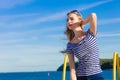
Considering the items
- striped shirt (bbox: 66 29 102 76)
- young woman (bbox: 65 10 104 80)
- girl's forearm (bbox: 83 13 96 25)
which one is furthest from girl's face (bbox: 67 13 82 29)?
striped shirt (bbox: 66 29 102 76)

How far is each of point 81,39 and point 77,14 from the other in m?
0.44

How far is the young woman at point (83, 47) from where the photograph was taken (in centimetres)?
688

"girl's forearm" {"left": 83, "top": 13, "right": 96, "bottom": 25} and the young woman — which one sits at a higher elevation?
"girl's forearm" {"left": 83, "top": 13, "right": 96, "bottom": 25}

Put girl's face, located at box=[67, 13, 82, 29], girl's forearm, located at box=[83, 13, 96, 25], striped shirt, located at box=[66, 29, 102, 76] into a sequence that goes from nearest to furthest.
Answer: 1. girl's forearm, located at box=[83, 13, 96, 25]
2. striped shirt, located at box=[66, 29, 102, 76]
3. girl's face, located at box=[67, 13, 82, 29]

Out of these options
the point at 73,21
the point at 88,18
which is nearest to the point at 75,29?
the point at 73,21

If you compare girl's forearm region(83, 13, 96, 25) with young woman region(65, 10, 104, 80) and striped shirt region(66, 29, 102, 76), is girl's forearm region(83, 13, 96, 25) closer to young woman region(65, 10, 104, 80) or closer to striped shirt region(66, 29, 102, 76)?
young woman region(65, 10, 104, 80)

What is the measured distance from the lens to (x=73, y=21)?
7.06 metres

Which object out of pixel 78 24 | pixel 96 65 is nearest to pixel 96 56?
pixel 96 65

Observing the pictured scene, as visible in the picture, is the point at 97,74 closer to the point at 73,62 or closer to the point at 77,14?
the point at 73,62

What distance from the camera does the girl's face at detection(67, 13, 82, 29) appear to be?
23.1 ft

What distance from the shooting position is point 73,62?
7.12 metres

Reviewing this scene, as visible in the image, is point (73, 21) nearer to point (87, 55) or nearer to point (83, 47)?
point (83, 47)

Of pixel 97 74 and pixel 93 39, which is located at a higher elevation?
pixel 93 39

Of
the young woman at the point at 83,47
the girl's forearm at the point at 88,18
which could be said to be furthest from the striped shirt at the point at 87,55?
the girl's forearm at the point at 88,18
